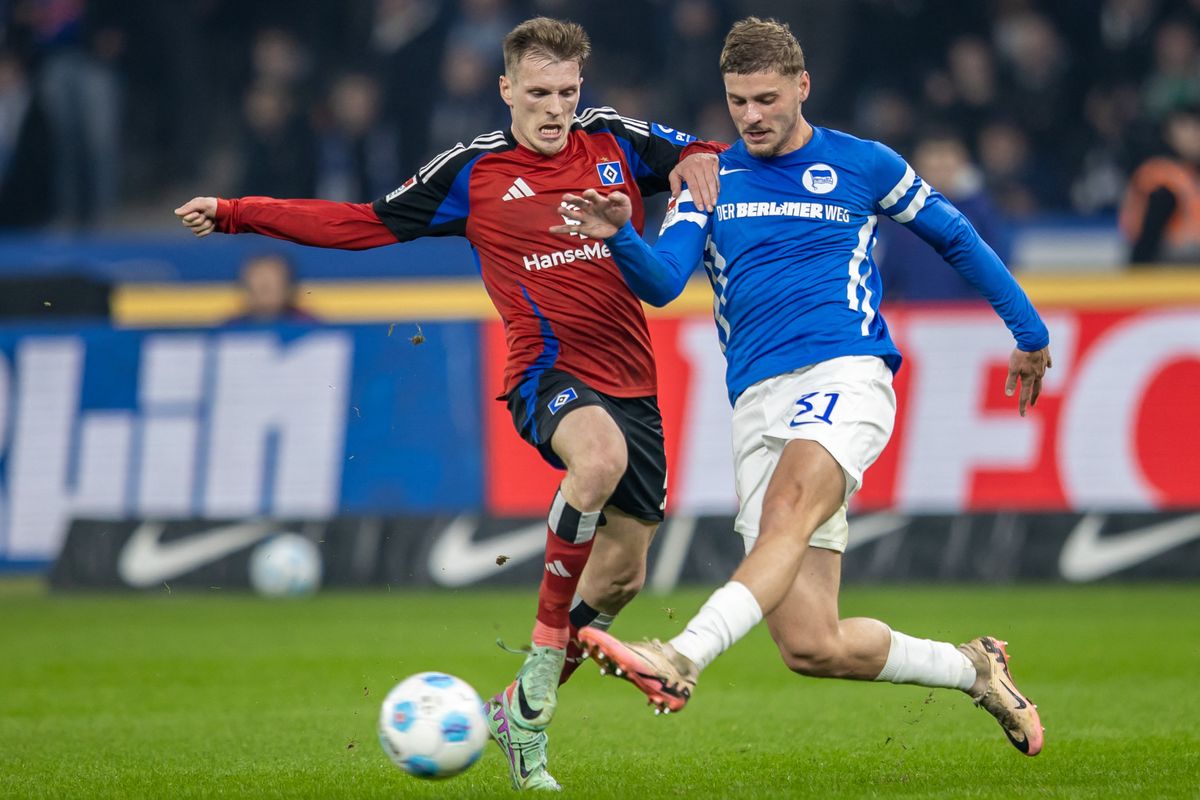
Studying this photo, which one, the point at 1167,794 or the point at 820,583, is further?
the point at 820,583

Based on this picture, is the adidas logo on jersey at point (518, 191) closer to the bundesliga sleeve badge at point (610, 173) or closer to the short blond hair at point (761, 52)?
the bundesliga sleeve badge at point (610, 173)

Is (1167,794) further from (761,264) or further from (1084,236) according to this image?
(1084,236)

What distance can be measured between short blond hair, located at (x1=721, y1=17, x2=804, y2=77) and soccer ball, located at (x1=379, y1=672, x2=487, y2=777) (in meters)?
2.19

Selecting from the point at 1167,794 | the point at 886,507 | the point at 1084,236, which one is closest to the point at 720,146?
the point at 1167,794

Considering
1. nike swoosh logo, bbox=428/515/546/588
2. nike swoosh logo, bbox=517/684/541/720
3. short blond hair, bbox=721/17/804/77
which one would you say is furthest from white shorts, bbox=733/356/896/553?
nike swoosh logo, bbox=428/515/546/588

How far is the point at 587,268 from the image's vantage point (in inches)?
250

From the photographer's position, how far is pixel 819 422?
5.62m

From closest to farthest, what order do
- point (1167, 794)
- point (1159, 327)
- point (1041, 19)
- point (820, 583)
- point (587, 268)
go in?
point (1167, 794)
point (820, 583)
point (587, 268)
point (1159, 327)
point (1041, 19)

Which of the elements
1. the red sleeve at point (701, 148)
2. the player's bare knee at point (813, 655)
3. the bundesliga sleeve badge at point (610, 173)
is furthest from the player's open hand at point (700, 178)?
the player's bare knee at point (813, 655)

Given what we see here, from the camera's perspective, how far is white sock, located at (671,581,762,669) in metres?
4.92

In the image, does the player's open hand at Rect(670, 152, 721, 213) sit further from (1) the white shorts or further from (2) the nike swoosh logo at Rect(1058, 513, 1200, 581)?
(2) the nike swoosh logo at Rect(1058, 513, 1200, 581)

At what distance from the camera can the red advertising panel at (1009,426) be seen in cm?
1168

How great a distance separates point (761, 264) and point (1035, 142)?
37.7ft

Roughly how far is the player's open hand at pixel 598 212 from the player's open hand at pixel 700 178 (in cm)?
75
